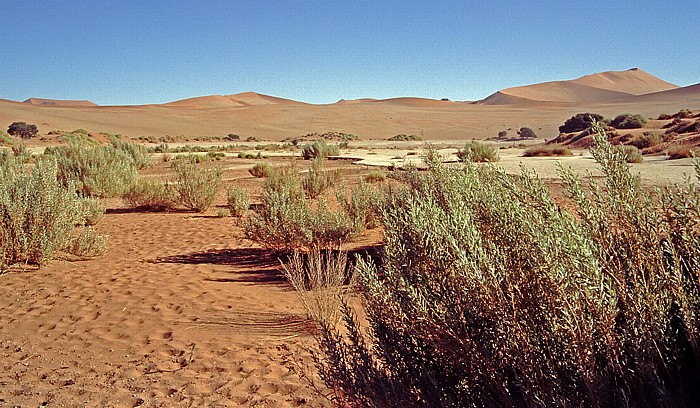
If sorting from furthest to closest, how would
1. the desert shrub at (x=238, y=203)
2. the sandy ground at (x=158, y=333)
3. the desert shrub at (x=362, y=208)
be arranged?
the desert shrub at (x=238, y=203) → the desert shrub at (x=362, y=208) → the sandy ground at (x=158, y=333)

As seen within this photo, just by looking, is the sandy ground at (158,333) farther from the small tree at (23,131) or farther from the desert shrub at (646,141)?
the small tree at (23,131)

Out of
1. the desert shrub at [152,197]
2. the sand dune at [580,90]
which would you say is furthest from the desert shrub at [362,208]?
the sand dune at [580,90]

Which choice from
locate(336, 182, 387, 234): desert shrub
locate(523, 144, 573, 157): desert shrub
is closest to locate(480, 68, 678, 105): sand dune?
locate(523, 144, 573, 157): desert shrub

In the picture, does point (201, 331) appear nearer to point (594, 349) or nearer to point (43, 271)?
point (43, 271)

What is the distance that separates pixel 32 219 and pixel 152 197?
6.41m

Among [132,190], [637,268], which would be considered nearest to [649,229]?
[637,268]

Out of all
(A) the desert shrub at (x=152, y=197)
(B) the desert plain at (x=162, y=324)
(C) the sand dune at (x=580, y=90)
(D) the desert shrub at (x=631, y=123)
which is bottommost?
(B) the desert plain at (x=162, y=324)

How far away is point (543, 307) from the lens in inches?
82.1

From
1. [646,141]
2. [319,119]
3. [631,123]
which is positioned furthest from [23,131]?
[319,119]

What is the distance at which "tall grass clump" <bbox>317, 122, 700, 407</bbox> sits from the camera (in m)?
1.96

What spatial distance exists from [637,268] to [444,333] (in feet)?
2.52

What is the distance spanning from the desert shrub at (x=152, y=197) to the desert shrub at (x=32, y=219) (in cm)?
556

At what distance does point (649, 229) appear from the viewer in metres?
2.16

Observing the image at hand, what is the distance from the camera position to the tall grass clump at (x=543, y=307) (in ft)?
6.43
